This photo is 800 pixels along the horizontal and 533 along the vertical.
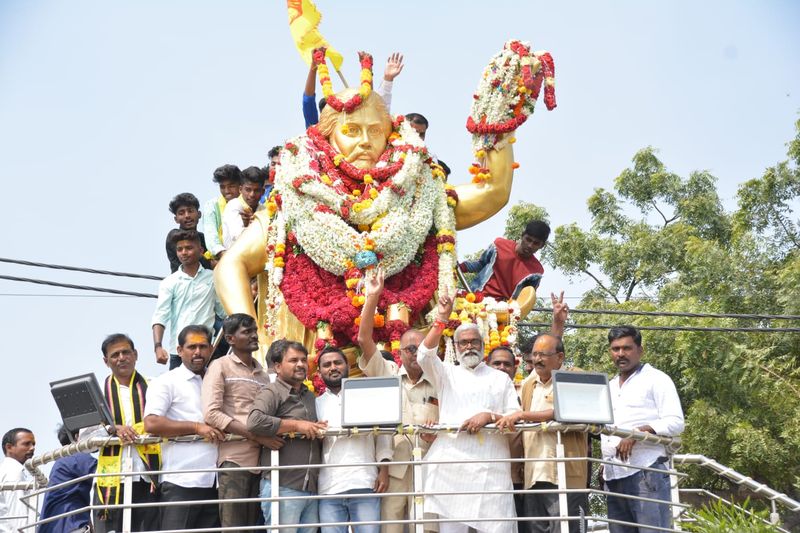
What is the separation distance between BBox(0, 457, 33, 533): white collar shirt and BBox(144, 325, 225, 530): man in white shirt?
2.48 meters

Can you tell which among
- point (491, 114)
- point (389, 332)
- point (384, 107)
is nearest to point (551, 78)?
point (491, 114)

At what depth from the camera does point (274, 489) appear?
7.77 metres

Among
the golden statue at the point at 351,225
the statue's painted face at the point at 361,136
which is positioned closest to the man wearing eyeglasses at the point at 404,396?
the golden statue at the point at 351,225

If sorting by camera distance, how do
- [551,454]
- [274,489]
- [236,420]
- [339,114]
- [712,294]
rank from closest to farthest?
[274,489] < [236,420] < [551,454] < [339,114] < [712,294]

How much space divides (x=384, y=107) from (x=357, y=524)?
15.6ft

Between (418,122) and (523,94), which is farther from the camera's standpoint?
(418,122)

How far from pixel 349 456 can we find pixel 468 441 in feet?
2.42

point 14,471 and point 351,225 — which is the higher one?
point 351,225

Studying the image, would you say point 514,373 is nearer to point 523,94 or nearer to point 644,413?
point 644,413

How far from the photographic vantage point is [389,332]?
10.8 m

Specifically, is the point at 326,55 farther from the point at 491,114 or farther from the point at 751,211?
the point at 751,211

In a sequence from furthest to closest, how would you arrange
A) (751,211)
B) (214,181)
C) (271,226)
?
1. (751,211)
2. (214,181)
3. (271,226)

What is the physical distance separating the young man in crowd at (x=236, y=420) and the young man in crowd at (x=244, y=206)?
3.46 m

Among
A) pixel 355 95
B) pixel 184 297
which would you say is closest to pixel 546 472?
pixel 184 297
